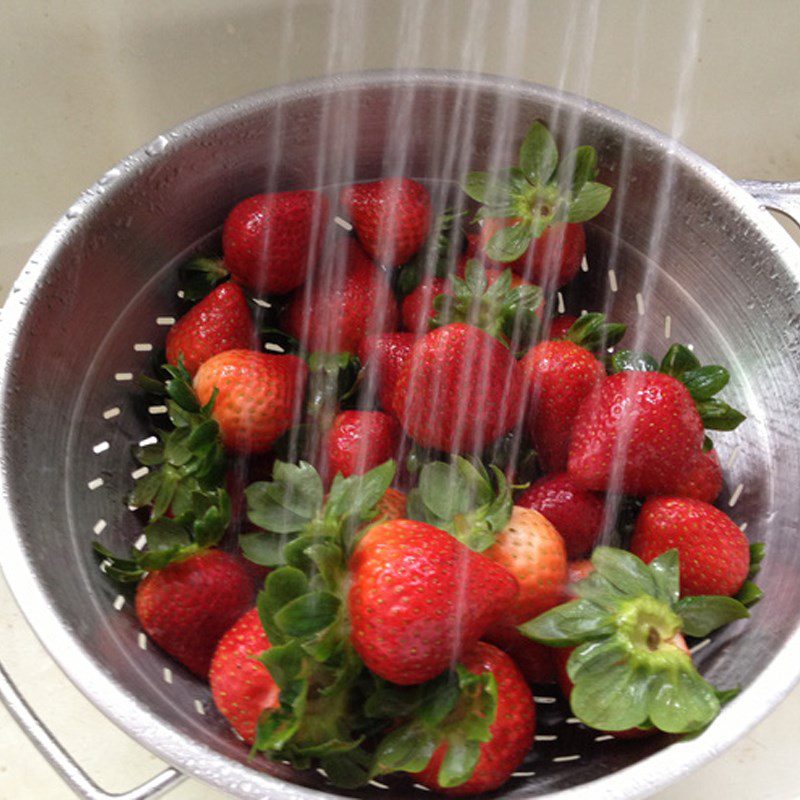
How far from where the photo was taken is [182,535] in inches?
21.8

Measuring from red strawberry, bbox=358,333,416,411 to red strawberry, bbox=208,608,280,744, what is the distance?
0.54 ft

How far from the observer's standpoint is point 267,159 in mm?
662

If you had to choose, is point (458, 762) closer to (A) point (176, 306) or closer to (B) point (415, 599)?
(B) point (415, 599)

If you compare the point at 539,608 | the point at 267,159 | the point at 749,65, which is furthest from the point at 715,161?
the point at 539,608

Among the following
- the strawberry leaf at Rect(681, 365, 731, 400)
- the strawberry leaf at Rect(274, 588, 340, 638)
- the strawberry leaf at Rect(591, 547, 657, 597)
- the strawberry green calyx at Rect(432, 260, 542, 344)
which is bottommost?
the strawberry leaf at Rect(274, 588, 340, 638)

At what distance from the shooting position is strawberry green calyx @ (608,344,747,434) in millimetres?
581

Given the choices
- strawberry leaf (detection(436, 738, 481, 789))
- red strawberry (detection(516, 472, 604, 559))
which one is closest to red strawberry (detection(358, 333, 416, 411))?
red strawberry (detection(516, 472, 604, 559))

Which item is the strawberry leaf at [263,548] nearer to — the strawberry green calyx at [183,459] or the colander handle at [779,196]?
the strawberry green calyx at [183,459]

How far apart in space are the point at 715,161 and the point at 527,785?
0.64m

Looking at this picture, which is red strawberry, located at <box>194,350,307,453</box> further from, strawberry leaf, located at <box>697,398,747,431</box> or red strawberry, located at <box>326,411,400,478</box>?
strawberry leaf, located at <box>697,398,747,431</box>

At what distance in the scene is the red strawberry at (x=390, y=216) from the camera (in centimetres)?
65

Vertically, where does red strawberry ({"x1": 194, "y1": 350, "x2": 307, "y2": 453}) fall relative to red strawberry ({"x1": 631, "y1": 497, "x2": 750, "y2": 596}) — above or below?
above

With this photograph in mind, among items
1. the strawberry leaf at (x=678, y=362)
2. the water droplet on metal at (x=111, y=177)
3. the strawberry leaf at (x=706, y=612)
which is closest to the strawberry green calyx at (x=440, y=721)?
the strawberry leaf at (x=706, y=612)

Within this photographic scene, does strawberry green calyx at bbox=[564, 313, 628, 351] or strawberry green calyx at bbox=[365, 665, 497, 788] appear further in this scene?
strawberry green calyx at bbox=[564, 313, 628, 351]
